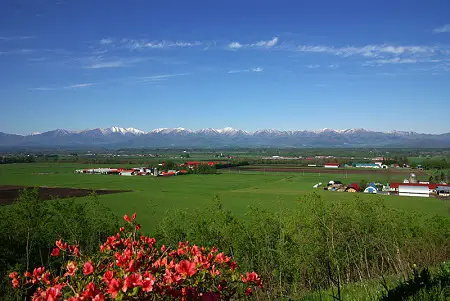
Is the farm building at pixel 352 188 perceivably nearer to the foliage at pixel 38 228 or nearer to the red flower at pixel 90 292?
the foliage at pixel 38 228

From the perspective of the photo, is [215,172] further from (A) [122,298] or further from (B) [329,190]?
(A) [122,298]

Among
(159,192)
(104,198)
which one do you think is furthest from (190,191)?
(104,198)

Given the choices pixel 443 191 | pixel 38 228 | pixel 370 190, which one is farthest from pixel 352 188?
pixel 38 228

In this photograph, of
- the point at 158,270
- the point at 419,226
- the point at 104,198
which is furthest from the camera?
the point at 104,198

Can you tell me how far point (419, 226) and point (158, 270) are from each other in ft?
87.3

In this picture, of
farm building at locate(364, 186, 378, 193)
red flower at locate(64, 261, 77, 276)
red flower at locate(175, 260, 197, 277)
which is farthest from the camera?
farm building at locate(364, 186, 378, 193)

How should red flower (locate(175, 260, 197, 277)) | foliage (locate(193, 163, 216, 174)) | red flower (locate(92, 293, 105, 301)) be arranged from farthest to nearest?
foliage (locate(193, 163, 216, 174)), red flower (locate(175, 260, 197, 277)), red flower (locate(92, 293, 105, 301))

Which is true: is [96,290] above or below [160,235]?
above

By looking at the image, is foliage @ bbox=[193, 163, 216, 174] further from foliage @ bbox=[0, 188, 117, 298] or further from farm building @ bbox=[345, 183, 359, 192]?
foliage @ bbox=[0, 188, 117, 298]

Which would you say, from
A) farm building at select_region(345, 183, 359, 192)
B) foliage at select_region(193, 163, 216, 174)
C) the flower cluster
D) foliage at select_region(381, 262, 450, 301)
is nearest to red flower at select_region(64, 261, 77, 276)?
the flower cluster

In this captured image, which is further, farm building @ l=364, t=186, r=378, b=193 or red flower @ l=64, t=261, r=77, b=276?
farm building @ l=364, t=186, r=378, b=193

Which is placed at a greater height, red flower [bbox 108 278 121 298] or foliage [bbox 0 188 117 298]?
red flower [bbox 108 278 121 298]

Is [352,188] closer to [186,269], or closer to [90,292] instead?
[186,269]

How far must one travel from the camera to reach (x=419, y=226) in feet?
83.3
